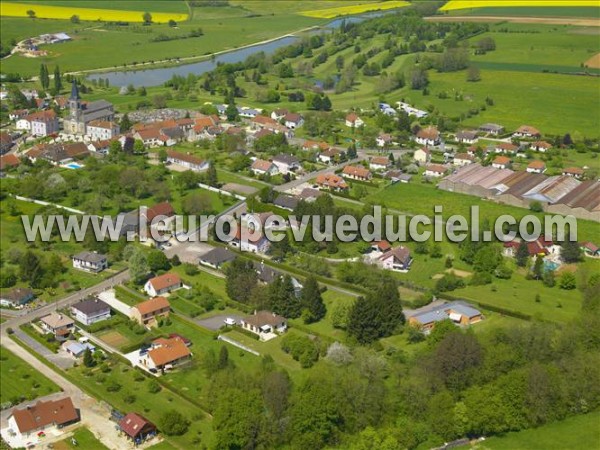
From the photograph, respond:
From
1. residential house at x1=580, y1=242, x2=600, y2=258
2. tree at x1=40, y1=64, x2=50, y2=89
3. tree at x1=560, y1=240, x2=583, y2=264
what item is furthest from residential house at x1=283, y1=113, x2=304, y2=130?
tree at x1=560, y1=240, x2=583, y2=264

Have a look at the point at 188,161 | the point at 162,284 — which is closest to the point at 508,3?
the point at 188,161

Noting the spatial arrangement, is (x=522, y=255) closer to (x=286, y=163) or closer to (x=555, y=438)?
(x=555, y=438)

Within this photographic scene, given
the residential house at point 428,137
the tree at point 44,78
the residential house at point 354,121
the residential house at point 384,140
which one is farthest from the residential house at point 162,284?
the tree at point 44,78

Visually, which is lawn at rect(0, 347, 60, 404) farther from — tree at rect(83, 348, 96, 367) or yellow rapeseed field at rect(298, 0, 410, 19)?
yellow rapeseed field at rect(298, 0, 410, 19)

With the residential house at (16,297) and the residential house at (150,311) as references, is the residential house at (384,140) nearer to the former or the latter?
the residential house at (150,311)

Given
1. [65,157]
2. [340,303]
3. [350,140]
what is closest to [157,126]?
[65,157]
